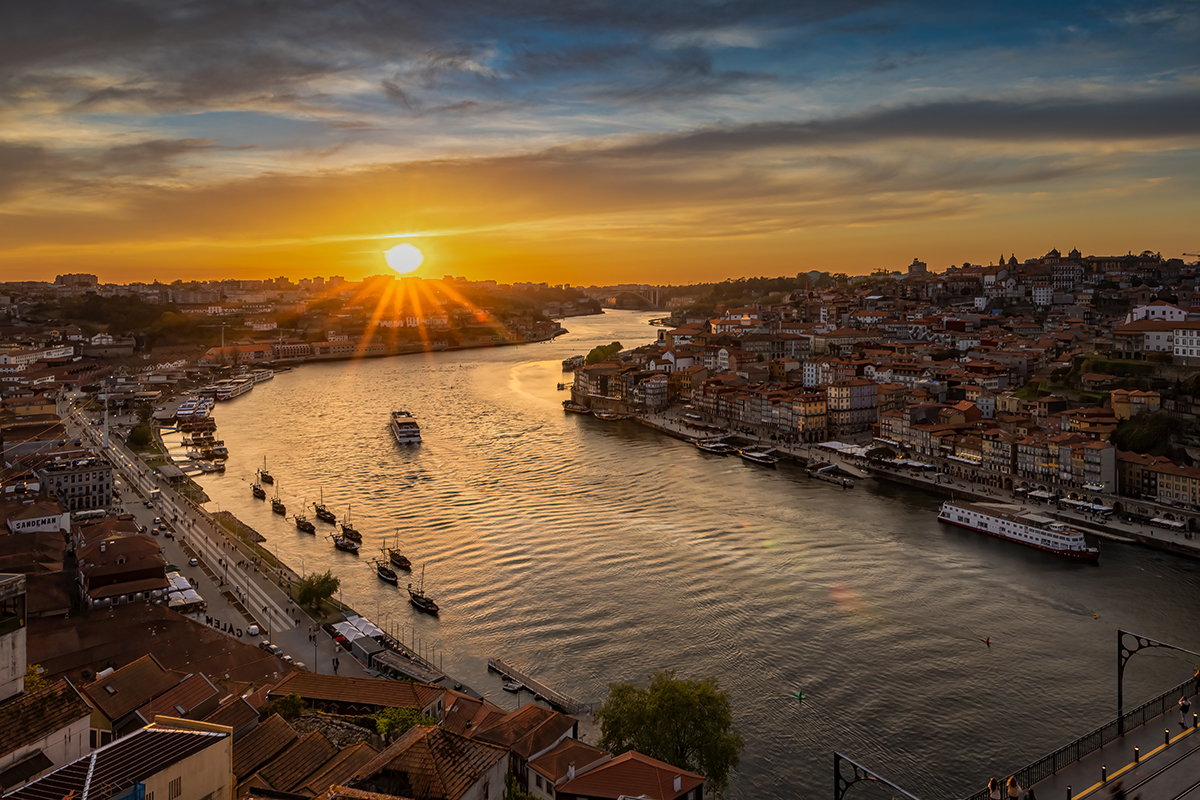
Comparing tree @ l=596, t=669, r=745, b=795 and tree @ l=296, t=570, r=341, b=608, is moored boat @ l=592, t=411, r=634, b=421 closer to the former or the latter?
tree @ l=296, t=570, r=341, b=608

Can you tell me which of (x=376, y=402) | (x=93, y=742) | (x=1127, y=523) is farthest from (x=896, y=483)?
(x=376, y=402)

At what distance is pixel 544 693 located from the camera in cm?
752

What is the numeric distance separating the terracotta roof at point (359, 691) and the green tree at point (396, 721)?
0.41m

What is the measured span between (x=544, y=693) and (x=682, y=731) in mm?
1940

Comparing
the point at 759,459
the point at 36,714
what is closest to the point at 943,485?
the point at 759,459

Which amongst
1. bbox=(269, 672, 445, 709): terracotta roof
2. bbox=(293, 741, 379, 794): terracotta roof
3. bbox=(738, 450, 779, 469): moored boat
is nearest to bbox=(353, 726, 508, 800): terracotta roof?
bbox=(293, 741, 379, 794): terracotta roof

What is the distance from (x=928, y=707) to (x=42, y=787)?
6.88 m

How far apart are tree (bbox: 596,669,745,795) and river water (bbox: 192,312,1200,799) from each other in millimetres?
617

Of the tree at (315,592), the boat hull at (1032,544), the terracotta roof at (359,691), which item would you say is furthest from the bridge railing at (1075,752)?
the tree at (315,592)

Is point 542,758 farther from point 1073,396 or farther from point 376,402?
point 376,402

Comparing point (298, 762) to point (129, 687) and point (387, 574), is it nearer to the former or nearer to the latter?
point (129, 687)

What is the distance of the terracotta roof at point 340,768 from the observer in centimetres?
450

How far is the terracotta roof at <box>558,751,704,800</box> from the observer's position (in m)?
4.99

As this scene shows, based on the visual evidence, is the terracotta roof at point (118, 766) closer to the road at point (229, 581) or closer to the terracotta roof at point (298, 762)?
the terracotta roof at point (298, 762)
